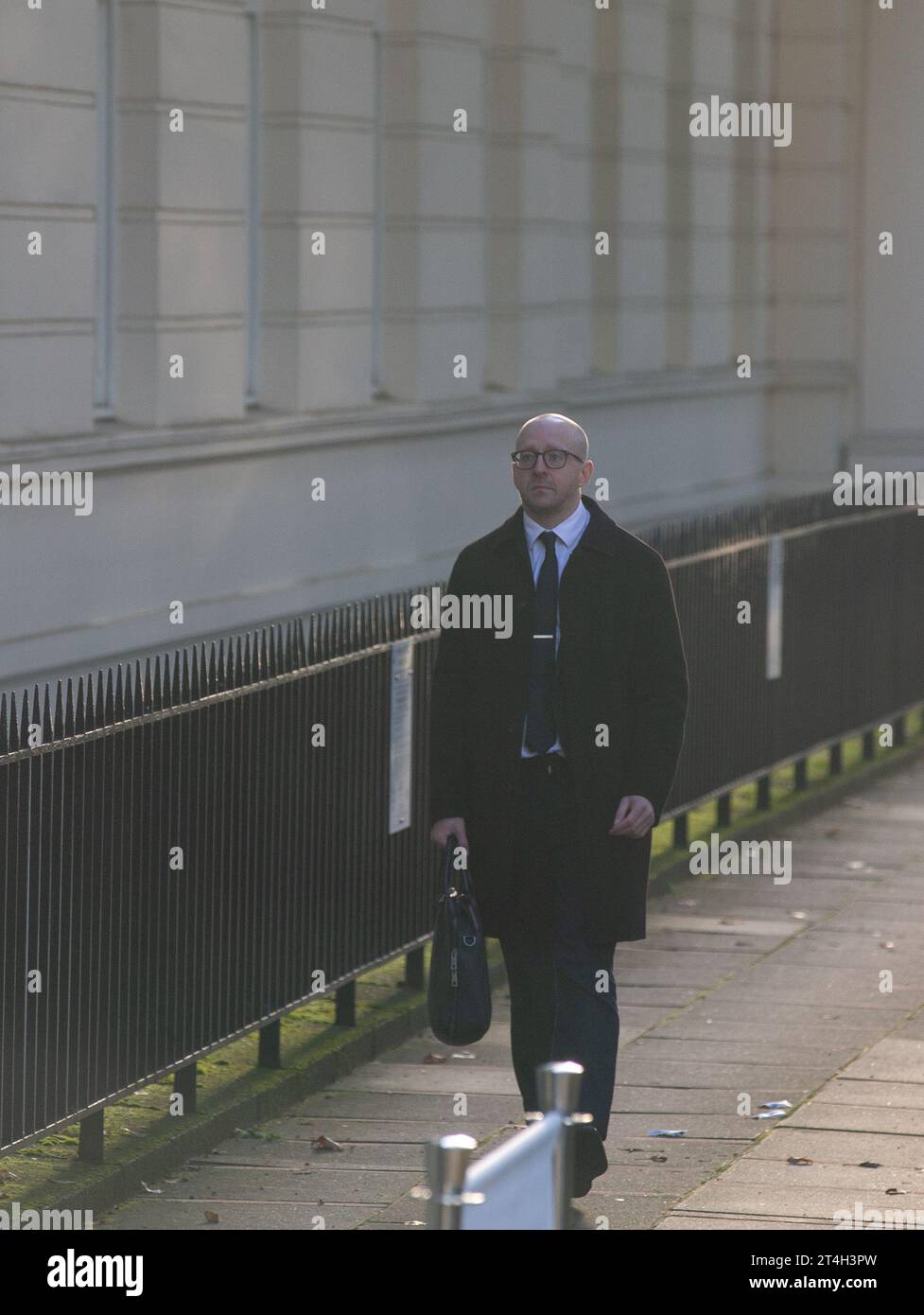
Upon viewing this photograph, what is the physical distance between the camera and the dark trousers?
6.72m

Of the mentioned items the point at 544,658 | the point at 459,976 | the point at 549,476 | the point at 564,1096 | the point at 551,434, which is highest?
the point at 551,434

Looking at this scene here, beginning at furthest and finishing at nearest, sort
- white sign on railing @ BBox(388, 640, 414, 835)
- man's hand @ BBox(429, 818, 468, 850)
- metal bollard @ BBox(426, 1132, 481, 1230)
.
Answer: white sign on railing @ BBox(388, 640, 414, 835) < man's hand @ BBox(429, 818, 468, 850) < metal bollard @ BBox(426, 1132, 481, 1230)

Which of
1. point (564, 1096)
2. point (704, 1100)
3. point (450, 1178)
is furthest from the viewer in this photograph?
point (704, 1100)

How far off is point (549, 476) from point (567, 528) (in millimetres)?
212

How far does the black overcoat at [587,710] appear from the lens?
6711 millimetres

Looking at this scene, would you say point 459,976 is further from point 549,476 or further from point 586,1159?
point 549,476

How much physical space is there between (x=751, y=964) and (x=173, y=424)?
5421 mm

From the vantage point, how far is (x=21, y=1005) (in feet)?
20.9

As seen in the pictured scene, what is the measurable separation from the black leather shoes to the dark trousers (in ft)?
0.43

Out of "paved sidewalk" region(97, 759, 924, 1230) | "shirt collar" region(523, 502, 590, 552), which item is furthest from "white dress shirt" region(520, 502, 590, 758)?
"paved sidewalk" region(97, 759, 924, 1230)

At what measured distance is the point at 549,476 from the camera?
6.64m

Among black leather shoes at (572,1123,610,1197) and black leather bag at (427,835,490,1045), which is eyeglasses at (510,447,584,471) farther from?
black leather shoes at (572,1123,610,1197)

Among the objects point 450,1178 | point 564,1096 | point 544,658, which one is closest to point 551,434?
point 544,658
